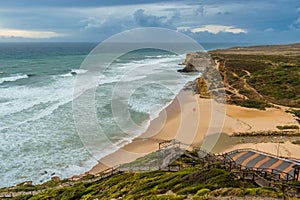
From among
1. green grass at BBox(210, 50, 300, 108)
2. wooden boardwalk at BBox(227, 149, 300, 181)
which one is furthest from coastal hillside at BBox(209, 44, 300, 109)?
wooden boardwalk at BBox(227, 149, 300, 181)

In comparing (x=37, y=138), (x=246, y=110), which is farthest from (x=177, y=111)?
(x=37, y=138)

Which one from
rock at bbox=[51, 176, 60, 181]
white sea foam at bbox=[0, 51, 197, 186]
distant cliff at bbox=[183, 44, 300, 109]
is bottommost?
rock at bbox=[51, 176, 60, 181]

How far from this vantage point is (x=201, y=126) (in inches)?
960

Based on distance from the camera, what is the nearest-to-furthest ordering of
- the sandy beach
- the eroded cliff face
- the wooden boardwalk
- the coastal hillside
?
the wooden boardwalk → the sandy beach → the coastal hillside → the eroded cliff face

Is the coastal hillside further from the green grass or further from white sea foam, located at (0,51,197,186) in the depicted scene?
white sea foam, located at (0,51,197,186)

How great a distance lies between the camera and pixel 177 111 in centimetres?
2988

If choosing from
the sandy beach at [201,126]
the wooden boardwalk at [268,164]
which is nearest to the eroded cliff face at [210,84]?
the sandy beach at [201,126]

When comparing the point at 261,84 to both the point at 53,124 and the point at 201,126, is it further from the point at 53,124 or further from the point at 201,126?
the point at 53,124

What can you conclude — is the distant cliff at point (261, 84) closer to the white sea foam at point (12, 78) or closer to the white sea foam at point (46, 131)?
the white sea foam at point (46, 131)

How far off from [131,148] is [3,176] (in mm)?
8404

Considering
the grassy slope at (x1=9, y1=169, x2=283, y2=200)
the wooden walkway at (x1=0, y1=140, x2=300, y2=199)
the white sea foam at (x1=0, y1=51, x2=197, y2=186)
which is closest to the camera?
the grassy slope at (x1=9, y1=169, x2=283, y2=200)

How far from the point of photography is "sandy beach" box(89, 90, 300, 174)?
19328 millimetres

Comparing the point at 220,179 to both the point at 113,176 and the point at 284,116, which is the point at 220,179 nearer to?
the point at 113,176

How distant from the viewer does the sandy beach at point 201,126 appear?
19.3 m
